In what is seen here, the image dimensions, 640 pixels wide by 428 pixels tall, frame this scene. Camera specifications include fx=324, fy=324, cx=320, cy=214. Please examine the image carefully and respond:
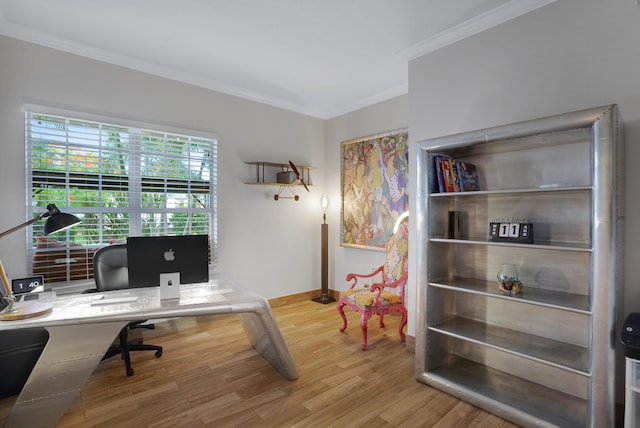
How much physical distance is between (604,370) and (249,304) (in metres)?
2.01

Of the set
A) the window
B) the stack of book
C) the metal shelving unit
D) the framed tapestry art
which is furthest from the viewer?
the framed tapestry art

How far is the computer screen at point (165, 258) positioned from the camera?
218 cm

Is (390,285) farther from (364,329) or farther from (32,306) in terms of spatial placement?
(32,306)

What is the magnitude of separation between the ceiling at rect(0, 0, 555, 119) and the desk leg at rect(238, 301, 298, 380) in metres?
2.19

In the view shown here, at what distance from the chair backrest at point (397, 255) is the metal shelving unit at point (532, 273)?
2.34 ft

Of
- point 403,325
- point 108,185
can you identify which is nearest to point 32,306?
point 108,185

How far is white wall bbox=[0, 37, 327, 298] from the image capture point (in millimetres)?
2690

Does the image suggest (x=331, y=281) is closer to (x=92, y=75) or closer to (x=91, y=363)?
(x=91, y=363)

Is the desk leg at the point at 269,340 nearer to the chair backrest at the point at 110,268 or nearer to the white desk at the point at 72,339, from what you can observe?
the white desk at the point at 72,339

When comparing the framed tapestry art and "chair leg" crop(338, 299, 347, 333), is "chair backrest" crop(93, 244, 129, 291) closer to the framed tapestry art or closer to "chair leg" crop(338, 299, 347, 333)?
"chair leg" crop(338, 299, 347, 333)

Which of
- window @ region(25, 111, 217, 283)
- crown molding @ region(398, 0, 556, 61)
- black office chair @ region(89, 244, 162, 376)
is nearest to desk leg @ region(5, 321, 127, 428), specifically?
black office chair @ region(89, 244, 162, 376)

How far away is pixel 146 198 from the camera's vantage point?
3367 millimetres

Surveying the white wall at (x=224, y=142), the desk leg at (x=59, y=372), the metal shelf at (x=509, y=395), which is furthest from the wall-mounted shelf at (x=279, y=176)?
the metal shelf at (x=509, y=395)

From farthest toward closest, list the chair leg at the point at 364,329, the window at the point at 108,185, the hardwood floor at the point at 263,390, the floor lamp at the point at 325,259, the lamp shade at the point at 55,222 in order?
1. the floor lamp at the point at 325,259
2. the chair leg at the point at 364,329
3. the window at the point at 108,185
4. the lamp shade at the point at 55,222
5. the hardwood floor at the point at 263,390
